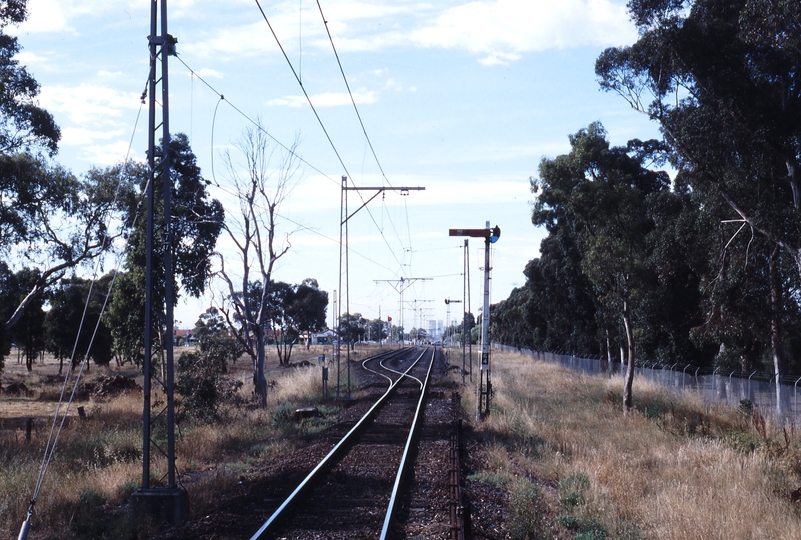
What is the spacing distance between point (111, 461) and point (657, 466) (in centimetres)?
1073

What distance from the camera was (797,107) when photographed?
21.2 meters

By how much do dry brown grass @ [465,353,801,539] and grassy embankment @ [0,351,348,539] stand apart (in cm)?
523

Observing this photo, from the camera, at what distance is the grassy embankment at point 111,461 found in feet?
32.2

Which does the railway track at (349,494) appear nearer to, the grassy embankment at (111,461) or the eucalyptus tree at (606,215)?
the grassy embankment at (111,461)

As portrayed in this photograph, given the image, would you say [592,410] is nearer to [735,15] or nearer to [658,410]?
[658,410]

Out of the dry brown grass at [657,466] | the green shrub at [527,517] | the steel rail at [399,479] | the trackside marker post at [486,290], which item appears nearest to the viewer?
the green shrub at [527,517]

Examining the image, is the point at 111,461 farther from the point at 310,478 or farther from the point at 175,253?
the point at 175,253

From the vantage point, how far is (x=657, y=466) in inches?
541

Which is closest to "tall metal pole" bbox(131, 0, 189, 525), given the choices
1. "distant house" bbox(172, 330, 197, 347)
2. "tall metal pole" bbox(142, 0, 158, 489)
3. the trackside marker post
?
"tall metal pole" bbox(142, 0, 158, 489)

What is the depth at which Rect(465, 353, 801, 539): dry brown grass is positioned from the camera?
9.49 meters

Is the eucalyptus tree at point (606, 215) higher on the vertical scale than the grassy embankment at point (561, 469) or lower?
higher

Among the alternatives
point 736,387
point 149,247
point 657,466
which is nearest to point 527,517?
point 657,466

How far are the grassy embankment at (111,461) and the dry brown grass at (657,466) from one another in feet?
17.1

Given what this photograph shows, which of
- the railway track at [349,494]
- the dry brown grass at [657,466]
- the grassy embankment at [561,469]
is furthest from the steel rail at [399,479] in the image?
the dry brown grass at [657,466]
